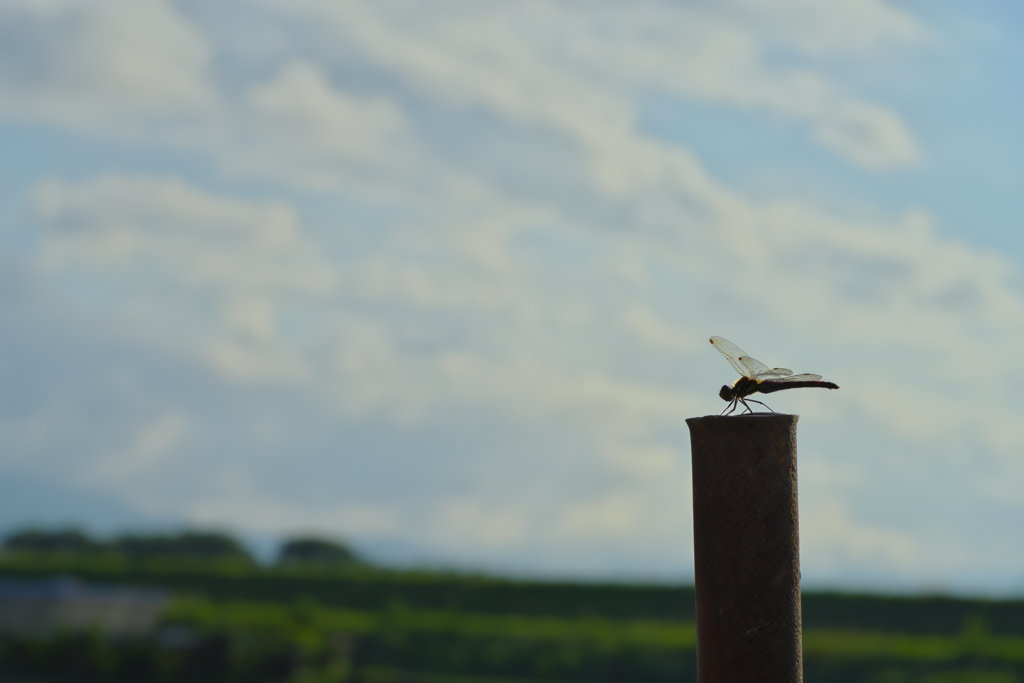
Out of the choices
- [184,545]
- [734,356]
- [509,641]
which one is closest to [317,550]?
[184,545]

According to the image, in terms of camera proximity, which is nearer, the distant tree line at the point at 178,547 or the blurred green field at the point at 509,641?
the blurred green field at the point at 509,641

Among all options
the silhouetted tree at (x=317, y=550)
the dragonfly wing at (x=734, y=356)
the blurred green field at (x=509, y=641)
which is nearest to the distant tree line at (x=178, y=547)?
the silhouetted tree at (x=317, y=550)

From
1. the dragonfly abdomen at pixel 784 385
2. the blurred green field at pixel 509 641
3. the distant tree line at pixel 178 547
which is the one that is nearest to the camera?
the dragonfly abdomen at pixel 784 385

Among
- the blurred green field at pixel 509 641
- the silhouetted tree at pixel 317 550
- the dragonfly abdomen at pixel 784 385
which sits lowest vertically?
the blurred green field at pixel 509 641

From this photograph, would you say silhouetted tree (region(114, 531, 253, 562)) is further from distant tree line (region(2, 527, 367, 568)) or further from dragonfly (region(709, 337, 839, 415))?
dragonfly (region(709, 337, 839, 415))

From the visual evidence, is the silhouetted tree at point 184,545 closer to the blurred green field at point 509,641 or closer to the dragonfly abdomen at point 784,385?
the blurred green field at point 509,641

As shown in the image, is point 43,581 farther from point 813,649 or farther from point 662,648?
point 813,649
